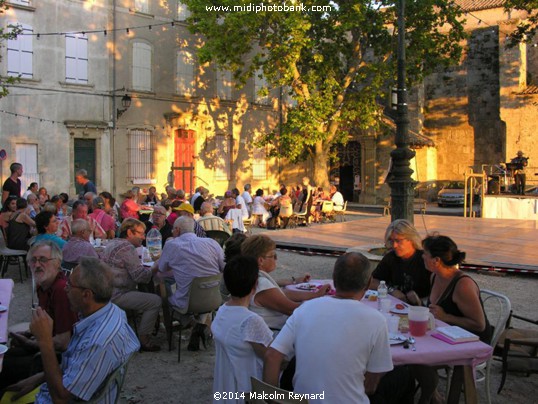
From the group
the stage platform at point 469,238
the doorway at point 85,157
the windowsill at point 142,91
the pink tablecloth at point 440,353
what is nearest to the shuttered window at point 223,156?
the windowsill at point 142,91

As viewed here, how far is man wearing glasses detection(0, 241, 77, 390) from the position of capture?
11.2ft

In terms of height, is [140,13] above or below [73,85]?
above

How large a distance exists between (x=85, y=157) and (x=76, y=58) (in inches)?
137

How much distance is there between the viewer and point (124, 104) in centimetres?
1866

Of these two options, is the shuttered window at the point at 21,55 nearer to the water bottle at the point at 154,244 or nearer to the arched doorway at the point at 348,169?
the water bottle at the point at 154,244

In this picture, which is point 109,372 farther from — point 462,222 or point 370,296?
point 462,222

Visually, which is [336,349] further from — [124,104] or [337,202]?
[124,104]

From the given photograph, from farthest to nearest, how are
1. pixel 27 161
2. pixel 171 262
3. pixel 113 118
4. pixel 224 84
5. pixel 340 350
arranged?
pixel 224 84, pixel 113 118, pixel 27 161, pixel 171 262, pixel 340 350

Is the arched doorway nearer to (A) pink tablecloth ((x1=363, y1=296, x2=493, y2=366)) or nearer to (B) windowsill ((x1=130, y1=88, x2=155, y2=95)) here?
(B) windowsill ((x1=130, y1=88, x2=155, y2=95))

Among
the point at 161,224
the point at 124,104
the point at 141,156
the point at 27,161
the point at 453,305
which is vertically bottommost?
the point at 453,305

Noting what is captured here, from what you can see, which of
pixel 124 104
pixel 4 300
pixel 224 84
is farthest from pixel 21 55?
pixel 4 300

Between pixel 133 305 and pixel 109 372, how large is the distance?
270cm

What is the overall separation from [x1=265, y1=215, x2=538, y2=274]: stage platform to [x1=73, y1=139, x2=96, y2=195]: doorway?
28.6 ft

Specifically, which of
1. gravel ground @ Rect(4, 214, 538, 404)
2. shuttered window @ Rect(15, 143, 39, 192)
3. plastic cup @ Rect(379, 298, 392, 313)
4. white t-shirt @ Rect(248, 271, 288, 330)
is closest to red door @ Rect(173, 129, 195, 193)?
shuttered window @ Rect(15, 143, 39, 192)
